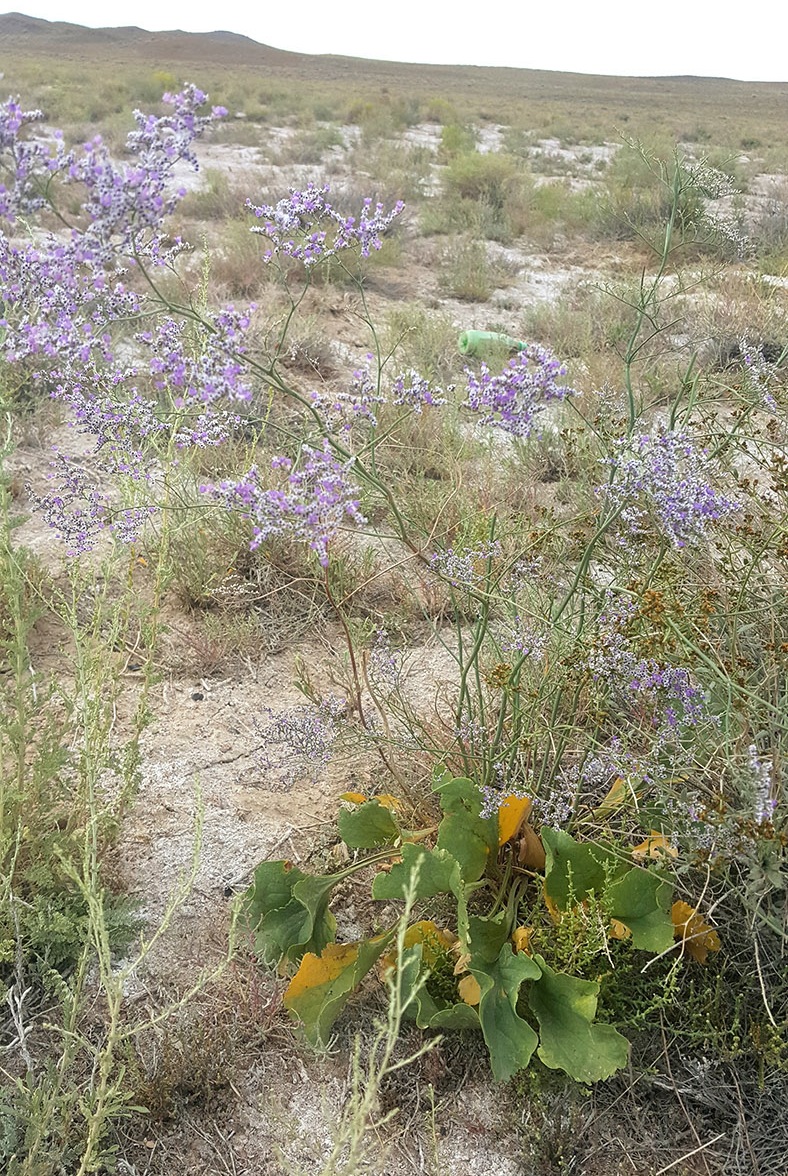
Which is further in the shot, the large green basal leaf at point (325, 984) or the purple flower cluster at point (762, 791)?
the large green basal leaf at point (325, 984)

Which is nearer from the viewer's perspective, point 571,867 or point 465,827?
point 571,867

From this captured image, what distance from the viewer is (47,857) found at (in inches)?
81.4

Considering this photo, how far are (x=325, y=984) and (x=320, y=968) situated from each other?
38mm

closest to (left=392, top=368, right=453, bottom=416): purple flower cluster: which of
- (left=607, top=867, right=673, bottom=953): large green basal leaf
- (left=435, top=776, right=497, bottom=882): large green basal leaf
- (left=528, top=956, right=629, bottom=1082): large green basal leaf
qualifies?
(left=435, top=776, right=497, bottom=882): large green basal leaf

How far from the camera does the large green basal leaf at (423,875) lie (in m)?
1.78

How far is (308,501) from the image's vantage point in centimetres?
161

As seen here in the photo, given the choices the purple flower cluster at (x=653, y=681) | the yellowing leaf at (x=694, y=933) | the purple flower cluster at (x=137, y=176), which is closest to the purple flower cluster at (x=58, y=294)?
the purple flower cluster at (x=137, y=176)

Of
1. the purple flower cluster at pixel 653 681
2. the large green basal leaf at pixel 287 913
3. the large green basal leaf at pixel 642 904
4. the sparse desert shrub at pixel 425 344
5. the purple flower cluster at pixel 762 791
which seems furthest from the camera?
the sparse desert shrub at pixel 425 344

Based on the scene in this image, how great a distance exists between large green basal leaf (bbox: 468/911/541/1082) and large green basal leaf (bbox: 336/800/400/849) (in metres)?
0.38

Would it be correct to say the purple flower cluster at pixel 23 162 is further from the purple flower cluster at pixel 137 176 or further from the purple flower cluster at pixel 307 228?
the purple flower cluster at pixel 307 228

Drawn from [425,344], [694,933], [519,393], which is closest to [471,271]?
[425,344]

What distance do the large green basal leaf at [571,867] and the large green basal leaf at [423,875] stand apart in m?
0.23

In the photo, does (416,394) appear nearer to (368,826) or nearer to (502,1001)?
(368,826)

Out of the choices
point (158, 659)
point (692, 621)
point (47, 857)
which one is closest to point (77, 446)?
point (158, 659)
